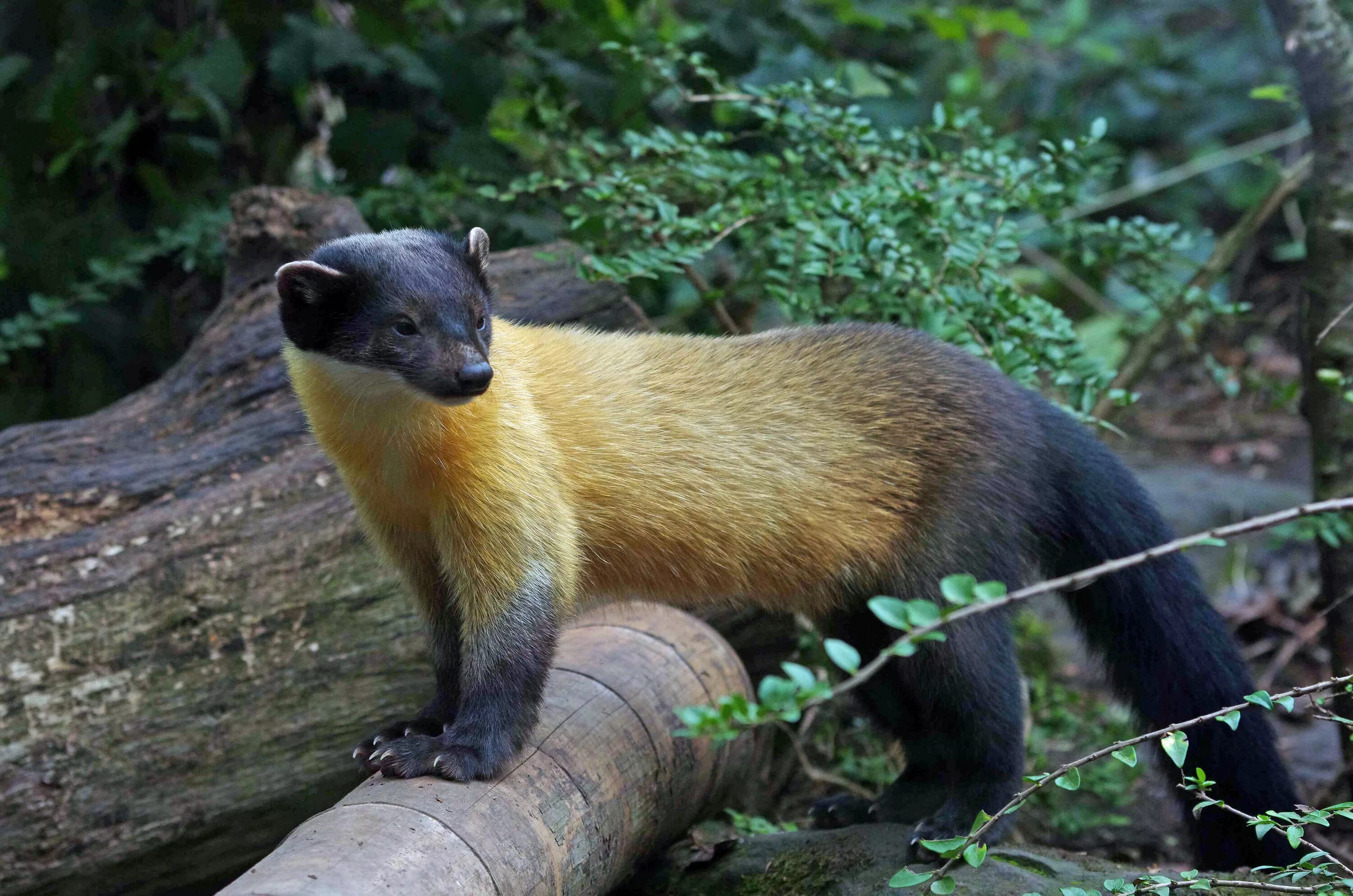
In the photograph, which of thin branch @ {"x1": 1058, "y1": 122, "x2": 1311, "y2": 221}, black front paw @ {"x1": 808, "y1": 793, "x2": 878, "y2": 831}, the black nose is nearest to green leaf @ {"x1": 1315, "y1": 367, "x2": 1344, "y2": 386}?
black front paw @ {"x1": 808, "y1": 793, "x2": 878, "y2": 831}

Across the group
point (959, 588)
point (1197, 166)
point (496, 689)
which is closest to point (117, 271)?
point (496, 689)

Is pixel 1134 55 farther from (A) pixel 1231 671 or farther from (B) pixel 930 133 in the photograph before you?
(A) pixel 1231 671

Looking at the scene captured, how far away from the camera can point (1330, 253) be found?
5059 mm

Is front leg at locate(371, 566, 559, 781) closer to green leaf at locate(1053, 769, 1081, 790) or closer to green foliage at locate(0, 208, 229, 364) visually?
green leaf at locate(1053, 769, 1081, 790)

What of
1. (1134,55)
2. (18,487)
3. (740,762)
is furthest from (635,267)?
(1134,55)

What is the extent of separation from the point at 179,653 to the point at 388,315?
5.37ft

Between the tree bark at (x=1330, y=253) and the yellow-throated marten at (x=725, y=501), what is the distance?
1339mm

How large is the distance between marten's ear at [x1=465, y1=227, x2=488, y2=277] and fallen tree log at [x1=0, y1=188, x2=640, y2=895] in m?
1.28

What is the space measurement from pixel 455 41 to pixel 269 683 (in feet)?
12.3

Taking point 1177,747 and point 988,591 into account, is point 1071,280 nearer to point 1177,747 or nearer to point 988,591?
point 1177,747

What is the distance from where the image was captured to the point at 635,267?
4.60m

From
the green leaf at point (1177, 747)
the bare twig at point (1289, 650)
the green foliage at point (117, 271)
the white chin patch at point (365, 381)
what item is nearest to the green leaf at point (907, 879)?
the green leaf at point (1177, 747)

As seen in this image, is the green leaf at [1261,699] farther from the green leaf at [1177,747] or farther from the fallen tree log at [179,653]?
the fallen tree log at [179,653]

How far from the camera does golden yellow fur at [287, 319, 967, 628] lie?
3578mm
